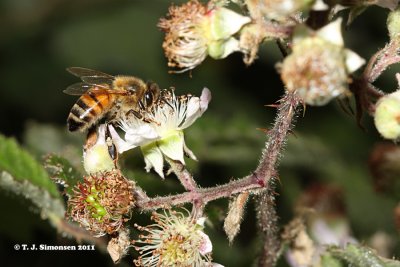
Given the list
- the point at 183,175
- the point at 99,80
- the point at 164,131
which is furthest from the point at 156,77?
the point at 183,175

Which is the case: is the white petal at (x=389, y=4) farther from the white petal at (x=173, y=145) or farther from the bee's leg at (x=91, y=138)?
the bee's leg at (x=91, y=138)

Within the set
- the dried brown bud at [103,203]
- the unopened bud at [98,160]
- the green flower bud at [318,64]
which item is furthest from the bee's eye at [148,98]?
the green flower bud at [318,64]

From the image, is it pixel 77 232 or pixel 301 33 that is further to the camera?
pixel 77 232

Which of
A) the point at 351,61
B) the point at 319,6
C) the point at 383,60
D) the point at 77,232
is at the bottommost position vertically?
the point at 77,232

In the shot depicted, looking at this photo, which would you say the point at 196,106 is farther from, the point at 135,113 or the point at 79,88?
the point at 79,88

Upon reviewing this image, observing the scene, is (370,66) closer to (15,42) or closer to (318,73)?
(318,73)

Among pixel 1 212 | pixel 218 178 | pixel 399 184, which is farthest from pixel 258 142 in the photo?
pixel 1 212

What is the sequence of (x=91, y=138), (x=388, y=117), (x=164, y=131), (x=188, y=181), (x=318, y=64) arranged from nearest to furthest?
1. (x=318, y=64)
2. (x=388, y=117)
3. (x=188, y=181)
4. (x=164, y=131)
5. (x=91, y=138)
